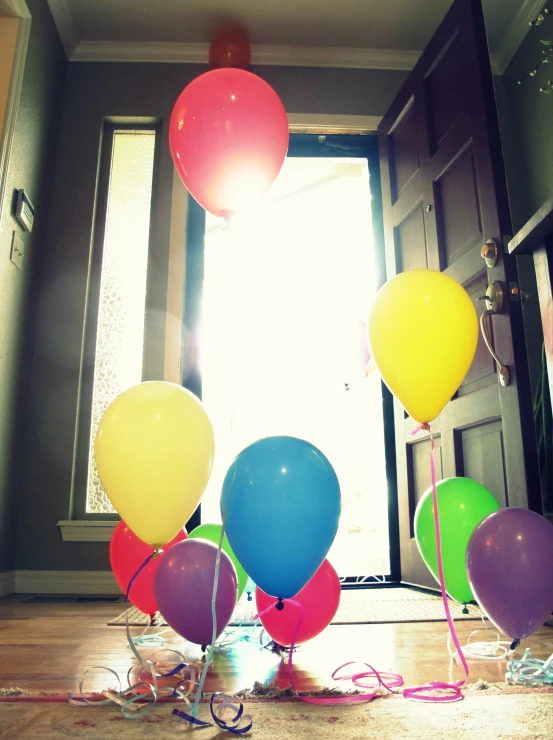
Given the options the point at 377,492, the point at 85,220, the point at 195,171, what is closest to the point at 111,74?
the point at 85,220

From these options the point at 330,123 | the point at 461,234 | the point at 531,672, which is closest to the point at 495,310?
the point at 461,234

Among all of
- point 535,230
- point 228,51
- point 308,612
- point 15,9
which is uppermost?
point 228,51

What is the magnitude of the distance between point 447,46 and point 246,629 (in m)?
2.30

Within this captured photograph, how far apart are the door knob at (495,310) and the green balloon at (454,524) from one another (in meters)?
0.42

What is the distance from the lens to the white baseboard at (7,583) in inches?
89.0

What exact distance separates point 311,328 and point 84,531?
1.37 m

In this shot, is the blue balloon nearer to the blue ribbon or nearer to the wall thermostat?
the blue ribbon

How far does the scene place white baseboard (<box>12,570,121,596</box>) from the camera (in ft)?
7.82

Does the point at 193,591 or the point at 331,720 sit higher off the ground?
the point at 193,591

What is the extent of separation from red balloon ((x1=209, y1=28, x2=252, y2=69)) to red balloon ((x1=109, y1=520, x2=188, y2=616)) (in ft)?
7.82

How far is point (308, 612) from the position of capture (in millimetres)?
1211

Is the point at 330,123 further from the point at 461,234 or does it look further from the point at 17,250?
the point at 17,250

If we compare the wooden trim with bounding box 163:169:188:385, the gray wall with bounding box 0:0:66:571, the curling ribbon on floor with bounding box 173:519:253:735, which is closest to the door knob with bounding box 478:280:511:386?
the curling ribbon on floor with bounding box 173:519:253:735

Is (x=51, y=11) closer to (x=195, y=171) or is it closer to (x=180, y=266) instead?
(x=180, y=266)
